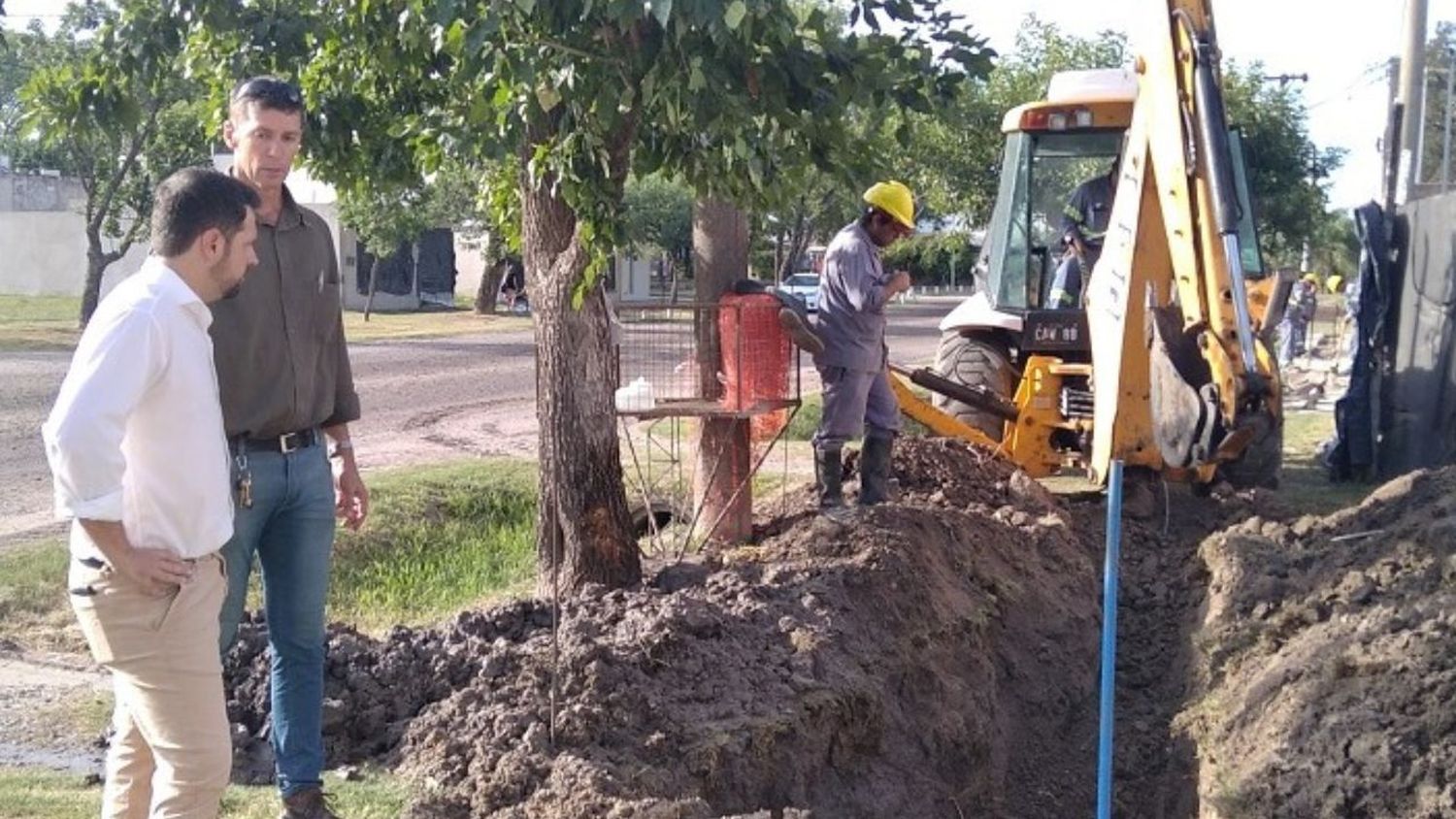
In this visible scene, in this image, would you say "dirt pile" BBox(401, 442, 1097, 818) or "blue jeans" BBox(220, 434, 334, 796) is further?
"dirt pile" BBox(401, 442, 1097, 818)

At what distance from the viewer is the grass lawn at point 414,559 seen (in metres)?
8.16

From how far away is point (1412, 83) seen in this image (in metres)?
17.0

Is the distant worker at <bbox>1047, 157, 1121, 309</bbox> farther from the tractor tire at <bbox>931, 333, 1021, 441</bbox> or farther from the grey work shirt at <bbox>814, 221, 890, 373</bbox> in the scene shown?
the grey work shirt at <bbox>814, 221, 890, 373</bbox>

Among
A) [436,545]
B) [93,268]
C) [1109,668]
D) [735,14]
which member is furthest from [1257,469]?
[93,268]

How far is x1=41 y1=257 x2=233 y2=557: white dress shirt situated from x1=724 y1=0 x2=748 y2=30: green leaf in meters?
1.79

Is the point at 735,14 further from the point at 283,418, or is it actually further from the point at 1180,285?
the point at 1180,285

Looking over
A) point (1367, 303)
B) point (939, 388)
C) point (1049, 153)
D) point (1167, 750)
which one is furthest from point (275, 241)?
point (1367, 303)

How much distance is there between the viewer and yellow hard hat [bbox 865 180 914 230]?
8534mm

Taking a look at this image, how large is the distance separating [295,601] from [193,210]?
1.36 m

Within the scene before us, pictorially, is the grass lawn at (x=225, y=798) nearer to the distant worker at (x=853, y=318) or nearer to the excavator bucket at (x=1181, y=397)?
the excavator bucket at (x=1181, y=397)

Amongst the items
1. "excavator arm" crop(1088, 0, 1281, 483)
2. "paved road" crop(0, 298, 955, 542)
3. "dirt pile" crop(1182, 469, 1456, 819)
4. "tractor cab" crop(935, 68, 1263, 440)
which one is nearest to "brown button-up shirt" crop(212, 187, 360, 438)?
"excavator arm" crop(1088, 0, 1281, 483)

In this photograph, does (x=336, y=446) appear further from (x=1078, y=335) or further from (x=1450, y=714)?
(x=1078, y=335)

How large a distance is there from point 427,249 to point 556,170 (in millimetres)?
42555

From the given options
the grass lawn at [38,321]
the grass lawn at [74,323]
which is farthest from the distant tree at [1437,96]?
the grass lawn at [38,321]
